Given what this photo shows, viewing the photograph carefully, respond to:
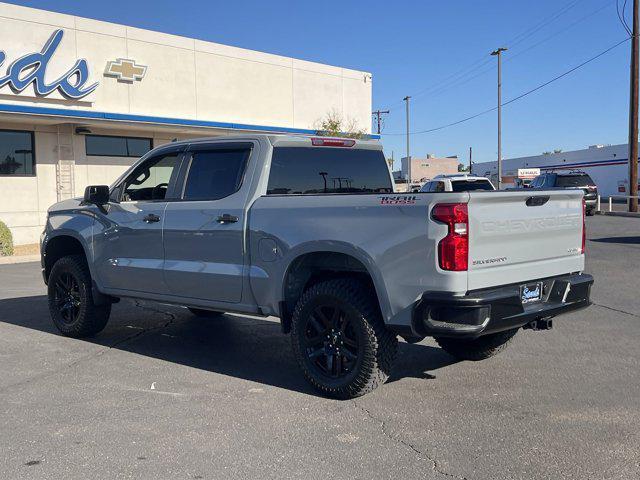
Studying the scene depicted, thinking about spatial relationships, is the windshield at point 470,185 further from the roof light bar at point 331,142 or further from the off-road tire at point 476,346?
the off-road tire at point 476,346

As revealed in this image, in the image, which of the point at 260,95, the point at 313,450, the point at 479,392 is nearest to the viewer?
the point at 313,450

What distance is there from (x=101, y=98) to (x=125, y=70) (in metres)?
1.18

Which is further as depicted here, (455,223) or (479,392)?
(479,392)

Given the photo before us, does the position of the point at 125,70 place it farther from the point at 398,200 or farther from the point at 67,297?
the point at 398,200

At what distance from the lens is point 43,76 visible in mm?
18000

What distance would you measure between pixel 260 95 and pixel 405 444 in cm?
2092

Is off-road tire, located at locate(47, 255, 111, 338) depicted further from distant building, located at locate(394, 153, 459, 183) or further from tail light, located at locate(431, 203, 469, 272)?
distant building, located at locate(394, 153, 459, 183)

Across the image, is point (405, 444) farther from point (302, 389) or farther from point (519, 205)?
point (519, 205)

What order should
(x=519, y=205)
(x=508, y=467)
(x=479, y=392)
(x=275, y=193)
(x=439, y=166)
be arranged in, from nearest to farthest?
(x=508, y=467) < (x=519, y=205) < (x=479, y=392) < (x=275, y=193) < (x=439, y=166)

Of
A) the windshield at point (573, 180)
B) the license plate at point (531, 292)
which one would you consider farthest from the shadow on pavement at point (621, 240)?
the license plate at point (531, 292)

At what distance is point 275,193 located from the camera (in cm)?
570

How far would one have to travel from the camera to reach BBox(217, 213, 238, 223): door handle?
5574mm

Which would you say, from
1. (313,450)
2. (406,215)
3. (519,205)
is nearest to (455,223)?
(406,215)

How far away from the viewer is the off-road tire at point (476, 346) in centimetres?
588
